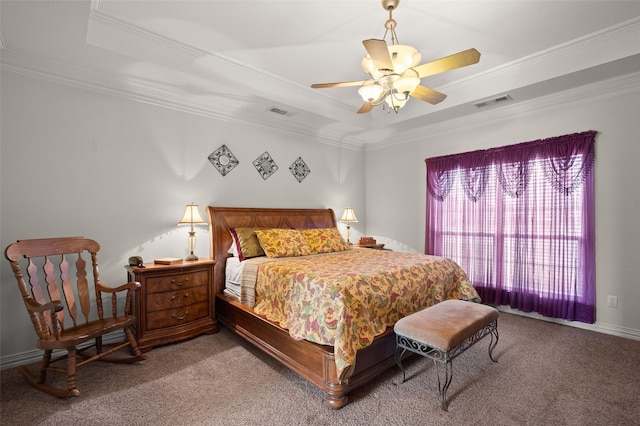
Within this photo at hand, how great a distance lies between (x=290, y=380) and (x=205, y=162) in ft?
8.82

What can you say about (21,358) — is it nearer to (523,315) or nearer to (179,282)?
(179,282)

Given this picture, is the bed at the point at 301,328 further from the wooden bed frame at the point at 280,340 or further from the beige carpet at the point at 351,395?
the beige carpet at the point at 351,395

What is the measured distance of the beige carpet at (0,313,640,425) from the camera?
6.32 ft

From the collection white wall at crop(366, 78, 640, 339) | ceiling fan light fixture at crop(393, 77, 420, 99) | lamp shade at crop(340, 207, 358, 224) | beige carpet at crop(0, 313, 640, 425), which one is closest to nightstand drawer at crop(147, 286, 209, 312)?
beige carpet at crop(0, 313, 640, 425)

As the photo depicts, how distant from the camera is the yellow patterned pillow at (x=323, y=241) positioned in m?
3.95

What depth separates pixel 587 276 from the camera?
10.9 feet

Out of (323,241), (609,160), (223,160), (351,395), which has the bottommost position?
(351,395)

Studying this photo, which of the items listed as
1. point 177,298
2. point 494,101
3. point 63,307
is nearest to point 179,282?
point 177,298

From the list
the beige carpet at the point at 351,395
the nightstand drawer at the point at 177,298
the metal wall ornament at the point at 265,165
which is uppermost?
the metal wall ornament at the point at 265,165

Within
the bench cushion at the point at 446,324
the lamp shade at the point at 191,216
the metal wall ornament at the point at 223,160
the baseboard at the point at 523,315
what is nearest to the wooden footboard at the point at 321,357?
the bench cushion at the point at 446,324

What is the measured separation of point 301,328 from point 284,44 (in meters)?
2.58

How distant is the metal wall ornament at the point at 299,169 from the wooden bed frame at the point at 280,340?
0.67 metres

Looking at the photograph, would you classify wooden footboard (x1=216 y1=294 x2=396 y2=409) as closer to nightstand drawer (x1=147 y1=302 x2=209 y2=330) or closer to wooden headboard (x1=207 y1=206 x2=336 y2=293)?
nightstand drawer (x1=147 y1=302 x2=209 y2=330)

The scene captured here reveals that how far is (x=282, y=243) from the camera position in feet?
11.8
